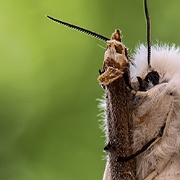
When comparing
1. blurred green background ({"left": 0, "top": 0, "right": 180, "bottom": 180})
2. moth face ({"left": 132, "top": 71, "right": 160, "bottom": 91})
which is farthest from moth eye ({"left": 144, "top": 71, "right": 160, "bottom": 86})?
blurred green background ({"left": 0, "top": 0, "right": 180, "bottom": 180})

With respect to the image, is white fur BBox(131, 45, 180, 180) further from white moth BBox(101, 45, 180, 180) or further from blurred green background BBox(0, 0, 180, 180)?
blurred green background BBox(0, 0, 180, 180)

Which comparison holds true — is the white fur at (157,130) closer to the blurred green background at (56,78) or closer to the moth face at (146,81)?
the moth face at (146,81)

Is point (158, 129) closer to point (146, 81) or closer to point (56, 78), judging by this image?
point (146, 81)

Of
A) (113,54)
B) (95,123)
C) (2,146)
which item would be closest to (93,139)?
(95,123)

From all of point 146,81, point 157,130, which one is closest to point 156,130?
point 157,130

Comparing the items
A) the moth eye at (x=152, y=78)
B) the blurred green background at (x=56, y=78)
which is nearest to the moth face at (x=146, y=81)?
the moth eye at (x=152, y=78)

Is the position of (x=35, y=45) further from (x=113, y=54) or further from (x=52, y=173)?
(x=113, y=54)
